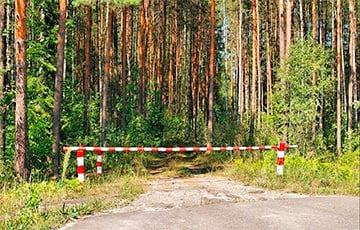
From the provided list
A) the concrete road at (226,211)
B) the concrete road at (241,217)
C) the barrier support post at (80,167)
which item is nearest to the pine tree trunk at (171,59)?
the barrier support post at (80,167)

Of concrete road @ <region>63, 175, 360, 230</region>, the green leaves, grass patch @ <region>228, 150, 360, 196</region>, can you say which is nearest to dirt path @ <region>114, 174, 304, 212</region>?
concrete road @ <region>63, 175, 360, 230</region>

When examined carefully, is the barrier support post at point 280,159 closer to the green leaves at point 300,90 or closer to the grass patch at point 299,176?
the grass patch at point 299,176

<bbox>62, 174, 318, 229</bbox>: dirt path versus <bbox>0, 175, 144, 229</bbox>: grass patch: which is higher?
<bbox>0, 175, 144, 229</bbox>: grass patch

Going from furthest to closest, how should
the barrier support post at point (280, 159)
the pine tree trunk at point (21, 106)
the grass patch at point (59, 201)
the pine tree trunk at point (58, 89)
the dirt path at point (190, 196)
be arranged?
the pine tree trunk at point (58, 89) → the barrier support post at point (280, 159) → the pine tree trunk at point (21, 106) → the dirt path at point (190, 196) → the grass patch at point (59, 201)

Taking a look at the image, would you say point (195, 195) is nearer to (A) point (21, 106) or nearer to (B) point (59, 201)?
(B) point (59, 201)

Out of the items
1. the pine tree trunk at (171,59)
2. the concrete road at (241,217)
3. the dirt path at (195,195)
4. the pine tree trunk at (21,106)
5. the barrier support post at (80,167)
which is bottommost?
the dirt path at (195,195)

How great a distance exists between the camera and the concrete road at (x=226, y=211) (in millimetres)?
7156

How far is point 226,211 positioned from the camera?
8.21m

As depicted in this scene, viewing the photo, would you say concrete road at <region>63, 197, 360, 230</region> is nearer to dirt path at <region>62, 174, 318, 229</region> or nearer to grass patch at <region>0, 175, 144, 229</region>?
dirt path at <region>62, 174, 318, 229</region>

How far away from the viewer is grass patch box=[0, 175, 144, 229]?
699cm

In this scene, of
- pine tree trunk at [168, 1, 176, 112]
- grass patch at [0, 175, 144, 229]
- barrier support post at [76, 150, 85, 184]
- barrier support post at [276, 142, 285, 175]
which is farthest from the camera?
pine tree trunk at [168, 1, 176, 112]

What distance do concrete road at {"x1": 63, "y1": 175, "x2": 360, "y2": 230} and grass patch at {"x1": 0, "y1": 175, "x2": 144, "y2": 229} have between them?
0.32 metres

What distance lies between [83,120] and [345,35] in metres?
37.5

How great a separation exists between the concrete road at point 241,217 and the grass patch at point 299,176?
2.03 meters
